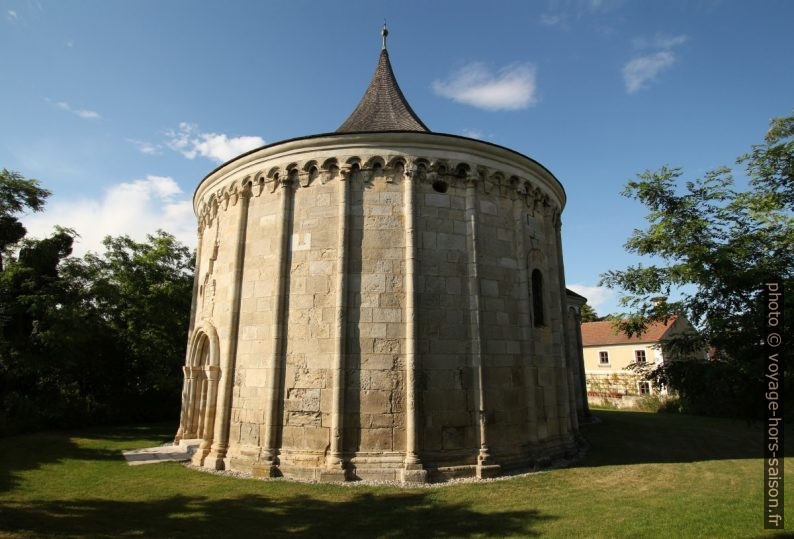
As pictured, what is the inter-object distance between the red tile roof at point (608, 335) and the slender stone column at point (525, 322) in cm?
2322

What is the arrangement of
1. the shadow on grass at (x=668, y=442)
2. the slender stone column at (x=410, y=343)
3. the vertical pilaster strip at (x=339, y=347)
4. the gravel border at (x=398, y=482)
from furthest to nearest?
the shadow on grass at (x=668, y=442) → the vertical pilaster strip at (x=339, y=347) → the slender stone column at (x=410, y=343) → the gravel border at (x=398, y=482)

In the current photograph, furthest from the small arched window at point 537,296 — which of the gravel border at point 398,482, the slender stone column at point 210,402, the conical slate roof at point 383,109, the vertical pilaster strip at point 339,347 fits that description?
the slender stone column at point 210,402

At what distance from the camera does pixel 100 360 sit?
2008cm

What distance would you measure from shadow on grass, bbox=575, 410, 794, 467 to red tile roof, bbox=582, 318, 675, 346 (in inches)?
576

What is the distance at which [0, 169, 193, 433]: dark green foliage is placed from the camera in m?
16.2

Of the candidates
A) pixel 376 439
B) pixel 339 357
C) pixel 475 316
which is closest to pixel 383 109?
pixel 475 316

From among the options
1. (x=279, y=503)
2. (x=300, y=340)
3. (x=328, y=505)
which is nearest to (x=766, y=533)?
(x=328, y=505)

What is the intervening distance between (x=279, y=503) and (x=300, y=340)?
3.18 meters

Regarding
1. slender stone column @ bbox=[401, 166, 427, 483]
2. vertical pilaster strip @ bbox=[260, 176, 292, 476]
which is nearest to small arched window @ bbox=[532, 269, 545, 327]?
Answer: slender stone column @ bbox=[401, 166, 427, 483]

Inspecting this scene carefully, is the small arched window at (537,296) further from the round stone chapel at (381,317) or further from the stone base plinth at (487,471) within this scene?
the stone base plinth at (487,471)

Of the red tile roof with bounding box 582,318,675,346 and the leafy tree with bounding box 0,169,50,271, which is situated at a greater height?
the leafy tree with bounding box 0,169,50,271

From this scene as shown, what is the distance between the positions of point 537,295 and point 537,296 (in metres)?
0.03

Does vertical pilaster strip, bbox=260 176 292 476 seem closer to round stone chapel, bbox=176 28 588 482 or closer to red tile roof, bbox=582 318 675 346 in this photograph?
round stone chapel, bbox=176 28 588 482

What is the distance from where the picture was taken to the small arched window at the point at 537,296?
38.9 ft
